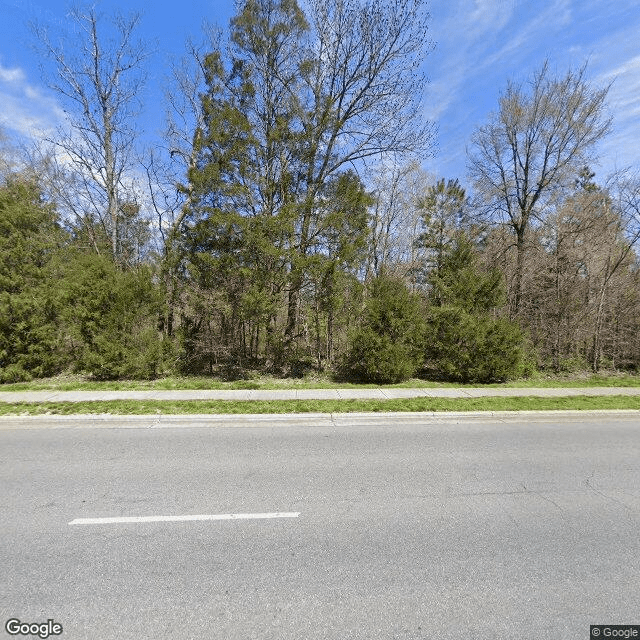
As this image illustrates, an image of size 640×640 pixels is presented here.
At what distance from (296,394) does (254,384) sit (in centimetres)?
183

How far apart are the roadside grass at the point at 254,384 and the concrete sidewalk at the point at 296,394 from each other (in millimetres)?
489

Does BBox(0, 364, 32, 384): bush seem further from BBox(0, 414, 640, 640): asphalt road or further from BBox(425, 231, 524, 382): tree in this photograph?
BBox(425, 231, 524, 382): tree

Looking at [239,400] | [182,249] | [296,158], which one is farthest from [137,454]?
[296,158]

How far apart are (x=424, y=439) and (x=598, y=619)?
3.92 metres

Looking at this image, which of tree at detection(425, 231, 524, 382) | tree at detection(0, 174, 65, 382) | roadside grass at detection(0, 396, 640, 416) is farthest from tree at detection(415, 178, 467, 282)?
tree at detection(0, 174, 65, 382)

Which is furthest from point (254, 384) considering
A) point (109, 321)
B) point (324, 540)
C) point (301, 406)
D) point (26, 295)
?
point (324, 540)

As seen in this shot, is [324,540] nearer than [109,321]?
Yes

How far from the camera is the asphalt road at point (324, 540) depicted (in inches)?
97.7

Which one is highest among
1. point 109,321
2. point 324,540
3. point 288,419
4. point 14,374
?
point 109,321

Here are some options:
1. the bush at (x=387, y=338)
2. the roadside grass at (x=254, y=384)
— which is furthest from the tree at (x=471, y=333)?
the bush at (x=387, y=338)

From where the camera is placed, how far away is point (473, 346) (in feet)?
38.0

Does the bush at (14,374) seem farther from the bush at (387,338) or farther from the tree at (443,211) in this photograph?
the tree at (443,211)

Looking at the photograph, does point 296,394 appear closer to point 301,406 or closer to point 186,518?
point 301,406

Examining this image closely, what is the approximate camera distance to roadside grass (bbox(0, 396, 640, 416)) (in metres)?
7.72
